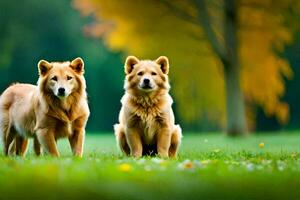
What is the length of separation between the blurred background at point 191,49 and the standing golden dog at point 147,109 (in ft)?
47.2

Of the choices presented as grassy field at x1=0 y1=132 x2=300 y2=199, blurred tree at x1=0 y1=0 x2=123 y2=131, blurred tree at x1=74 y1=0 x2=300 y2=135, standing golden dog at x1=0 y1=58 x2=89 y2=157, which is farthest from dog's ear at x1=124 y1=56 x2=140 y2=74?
blurred tree at x1=0 y1=0 x2=123 y2=131

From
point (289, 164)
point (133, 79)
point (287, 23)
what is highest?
point (287, 23)

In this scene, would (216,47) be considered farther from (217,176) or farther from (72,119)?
(217,176)

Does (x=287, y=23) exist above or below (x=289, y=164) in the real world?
above

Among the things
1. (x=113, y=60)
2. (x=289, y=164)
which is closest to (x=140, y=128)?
(x=289, y=164)

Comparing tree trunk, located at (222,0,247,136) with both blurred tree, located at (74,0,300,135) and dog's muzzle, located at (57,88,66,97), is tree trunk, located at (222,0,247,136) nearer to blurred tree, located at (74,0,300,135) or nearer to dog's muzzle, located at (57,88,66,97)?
blurred tree, located at (74,0,300,135)

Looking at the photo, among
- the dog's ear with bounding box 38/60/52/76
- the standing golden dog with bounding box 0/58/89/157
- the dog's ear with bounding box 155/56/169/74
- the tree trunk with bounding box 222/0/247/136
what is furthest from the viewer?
the tree trunk with bounding box 222/0/247/136

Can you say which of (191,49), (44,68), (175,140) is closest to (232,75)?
(191,49)

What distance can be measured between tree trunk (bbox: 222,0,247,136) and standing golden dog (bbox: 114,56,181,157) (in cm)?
1457

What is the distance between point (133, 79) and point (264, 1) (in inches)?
624

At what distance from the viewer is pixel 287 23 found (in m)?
27.7

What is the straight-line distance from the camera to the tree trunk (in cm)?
2556

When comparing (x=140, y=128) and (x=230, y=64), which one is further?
(x=230, y=64)

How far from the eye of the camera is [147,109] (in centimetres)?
1084
